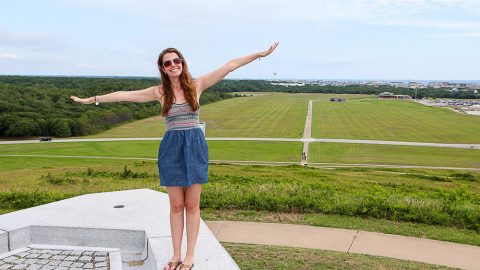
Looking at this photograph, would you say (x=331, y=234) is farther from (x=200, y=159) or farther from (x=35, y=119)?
(x=35, y=119)

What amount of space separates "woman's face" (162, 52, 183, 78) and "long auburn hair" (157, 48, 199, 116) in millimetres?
41

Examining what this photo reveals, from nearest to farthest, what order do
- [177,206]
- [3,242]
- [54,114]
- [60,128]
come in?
Answer: 1. [177,206]
2. [3,242]
3. [60,128]
4. [54,114]

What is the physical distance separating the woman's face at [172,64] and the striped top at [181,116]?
0.30 metres

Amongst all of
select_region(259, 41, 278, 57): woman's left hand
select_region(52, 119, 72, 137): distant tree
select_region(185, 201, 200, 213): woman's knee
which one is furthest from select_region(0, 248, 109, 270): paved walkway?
select_region(52, 119, 72, 137): distant tree

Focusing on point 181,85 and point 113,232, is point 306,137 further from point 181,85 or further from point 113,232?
point 181,85

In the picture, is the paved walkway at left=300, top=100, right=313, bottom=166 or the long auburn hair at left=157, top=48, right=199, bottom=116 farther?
the paved walkway at left=300, top=100, right=313, bottom=166

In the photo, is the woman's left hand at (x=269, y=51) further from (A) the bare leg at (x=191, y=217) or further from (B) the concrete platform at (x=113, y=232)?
(B) the concrete platform at (x=113, y=232)

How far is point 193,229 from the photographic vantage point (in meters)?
4.91

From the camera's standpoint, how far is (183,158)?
4.60 m

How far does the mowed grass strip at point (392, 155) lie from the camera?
3950 cm

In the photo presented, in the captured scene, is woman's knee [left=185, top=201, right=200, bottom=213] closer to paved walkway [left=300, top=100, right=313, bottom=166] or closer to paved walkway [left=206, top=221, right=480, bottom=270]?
paved walkway [left=206, top=221, right=480, bottom=270]

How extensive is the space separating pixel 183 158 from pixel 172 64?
0.89m

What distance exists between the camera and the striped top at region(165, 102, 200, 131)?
4578 millimetres

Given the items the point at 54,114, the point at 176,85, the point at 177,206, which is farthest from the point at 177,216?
the point at 54,114
